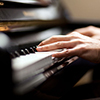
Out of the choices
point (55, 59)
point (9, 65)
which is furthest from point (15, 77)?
point (55, 59)

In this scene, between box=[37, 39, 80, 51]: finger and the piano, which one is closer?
the piano

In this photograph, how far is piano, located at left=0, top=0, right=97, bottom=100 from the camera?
1.27 feet

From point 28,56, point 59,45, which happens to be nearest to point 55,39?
point 59,45

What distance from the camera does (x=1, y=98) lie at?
396 millimetres

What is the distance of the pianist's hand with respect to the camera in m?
0.56

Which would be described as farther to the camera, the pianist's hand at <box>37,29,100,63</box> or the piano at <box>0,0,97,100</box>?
the pianist's hand at <box>37,29,100,63</box>

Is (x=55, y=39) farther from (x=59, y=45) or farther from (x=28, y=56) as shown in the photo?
(x=28, y=56)

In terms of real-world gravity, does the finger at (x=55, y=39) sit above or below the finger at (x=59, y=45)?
above

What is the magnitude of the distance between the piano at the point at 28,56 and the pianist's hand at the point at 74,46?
0.04 meters

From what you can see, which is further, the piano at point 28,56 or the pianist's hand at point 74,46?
the pianist's hand at point 74,46

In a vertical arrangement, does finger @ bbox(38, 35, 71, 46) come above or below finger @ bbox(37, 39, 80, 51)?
above

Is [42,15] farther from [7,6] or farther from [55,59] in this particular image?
[55,59]

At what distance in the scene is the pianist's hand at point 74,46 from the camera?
1.83 ft

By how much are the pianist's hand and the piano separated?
0.12 feet
